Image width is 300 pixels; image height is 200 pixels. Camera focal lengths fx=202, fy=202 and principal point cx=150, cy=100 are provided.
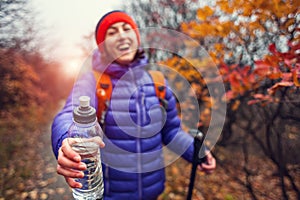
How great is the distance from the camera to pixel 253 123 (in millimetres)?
2570

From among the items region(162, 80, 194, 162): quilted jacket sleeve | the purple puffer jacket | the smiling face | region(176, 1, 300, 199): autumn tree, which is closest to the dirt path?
the purple puffer jacket

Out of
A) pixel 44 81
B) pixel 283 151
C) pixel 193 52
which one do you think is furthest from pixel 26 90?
pixel 283 151

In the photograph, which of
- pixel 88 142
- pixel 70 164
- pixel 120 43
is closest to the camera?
pixel 70 164

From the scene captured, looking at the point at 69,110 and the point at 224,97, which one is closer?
the point at 69,110

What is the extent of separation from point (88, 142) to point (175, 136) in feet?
2.58

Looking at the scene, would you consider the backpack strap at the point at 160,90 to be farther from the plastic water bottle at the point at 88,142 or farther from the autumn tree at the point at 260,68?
the autumn tree at the point at 260,68

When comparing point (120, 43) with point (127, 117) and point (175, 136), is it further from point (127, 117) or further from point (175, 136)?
point (175, 136)

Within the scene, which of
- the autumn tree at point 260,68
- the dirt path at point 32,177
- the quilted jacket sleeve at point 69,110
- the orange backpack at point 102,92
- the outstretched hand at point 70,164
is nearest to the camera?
the outstretched hand at point 70,164

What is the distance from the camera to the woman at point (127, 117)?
1.32m

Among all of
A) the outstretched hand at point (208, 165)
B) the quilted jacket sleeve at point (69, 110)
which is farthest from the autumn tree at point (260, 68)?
the quilted jacket sleeve at point (69, 110)

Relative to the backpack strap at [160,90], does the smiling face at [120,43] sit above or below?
above

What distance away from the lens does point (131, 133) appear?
4.40ft

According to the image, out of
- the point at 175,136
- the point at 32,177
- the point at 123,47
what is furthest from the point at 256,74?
the point at 32,177

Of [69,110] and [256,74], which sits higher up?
[256,74]
